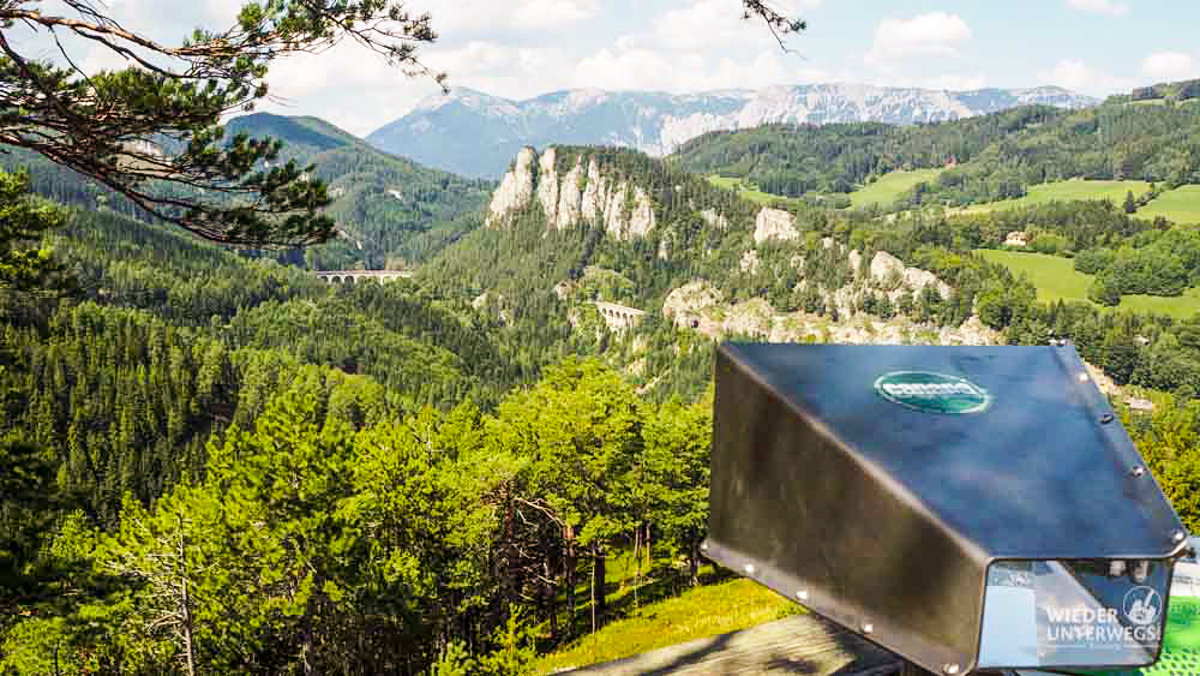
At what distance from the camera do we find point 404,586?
1809 centimetres

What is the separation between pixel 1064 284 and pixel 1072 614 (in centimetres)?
17327

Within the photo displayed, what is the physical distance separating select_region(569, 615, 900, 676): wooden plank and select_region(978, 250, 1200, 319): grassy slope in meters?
155

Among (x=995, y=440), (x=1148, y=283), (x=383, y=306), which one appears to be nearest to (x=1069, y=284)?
(x=1148, y=283)

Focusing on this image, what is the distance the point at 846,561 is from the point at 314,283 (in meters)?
205

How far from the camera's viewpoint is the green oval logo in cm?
244

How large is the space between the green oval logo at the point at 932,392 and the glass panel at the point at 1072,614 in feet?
1.79

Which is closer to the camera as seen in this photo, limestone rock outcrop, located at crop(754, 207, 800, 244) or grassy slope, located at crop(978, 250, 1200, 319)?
grassy slope, located at crop(978, 250, 1200, 319)

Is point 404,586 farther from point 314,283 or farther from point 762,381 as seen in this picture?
point 314,283

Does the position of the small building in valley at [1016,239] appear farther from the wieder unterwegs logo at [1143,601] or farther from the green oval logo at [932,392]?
the wieder unterwegs logo at [1143,601]

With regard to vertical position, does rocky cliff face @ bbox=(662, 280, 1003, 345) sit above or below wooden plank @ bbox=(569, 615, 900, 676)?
below

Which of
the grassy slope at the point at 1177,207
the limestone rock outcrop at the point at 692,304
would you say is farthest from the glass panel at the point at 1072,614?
the grassy slope at the point at 1177,207

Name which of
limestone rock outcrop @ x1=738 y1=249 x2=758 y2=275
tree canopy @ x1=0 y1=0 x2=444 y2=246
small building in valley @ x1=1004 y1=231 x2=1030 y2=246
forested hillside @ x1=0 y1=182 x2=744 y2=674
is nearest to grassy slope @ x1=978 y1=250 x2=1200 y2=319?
small building in valley @ x1=1004 y1=231 x2=1030 y2=246

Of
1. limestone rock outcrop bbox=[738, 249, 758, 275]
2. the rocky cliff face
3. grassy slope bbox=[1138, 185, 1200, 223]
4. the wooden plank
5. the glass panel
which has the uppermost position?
grassy slope bbox=[1138, 185, 1200, 223]

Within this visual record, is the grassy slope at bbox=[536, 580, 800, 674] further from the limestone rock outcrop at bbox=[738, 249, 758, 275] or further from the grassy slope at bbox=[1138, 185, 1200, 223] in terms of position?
the grassy slope at bbox=[1138, 185, 1200, 223]
